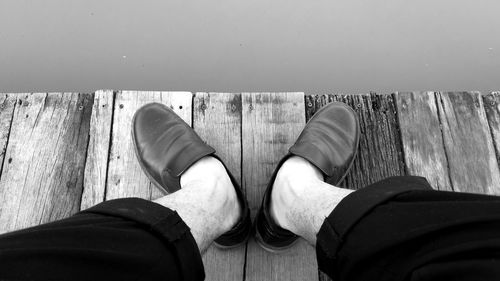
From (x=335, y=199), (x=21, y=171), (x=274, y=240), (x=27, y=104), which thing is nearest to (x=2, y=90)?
(x=27, y=104)

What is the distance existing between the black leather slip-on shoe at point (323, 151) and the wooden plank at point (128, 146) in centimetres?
31

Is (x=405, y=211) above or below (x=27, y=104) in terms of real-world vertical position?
above

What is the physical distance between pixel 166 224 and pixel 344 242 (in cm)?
30

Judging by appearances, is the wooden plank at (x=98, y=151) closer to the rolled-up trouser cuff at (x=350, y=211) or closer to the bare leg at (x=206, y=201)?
the bare leg at (x=206, y=201)

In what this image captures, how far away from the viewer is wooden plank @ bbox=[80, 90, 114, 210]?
1.07m

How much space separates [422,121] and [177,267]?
32.5 inches

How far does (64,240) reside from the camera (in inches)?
22.2

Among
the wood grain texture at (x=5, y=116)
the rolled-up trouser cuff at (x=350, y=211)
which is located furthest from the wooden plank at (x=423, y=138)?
the wood grain texture at (x=5, y=116)

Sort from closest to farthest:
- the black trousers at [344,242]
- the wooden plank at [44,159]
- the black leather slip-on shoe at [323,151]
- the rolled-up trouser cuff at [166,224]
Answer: the black trousers at [344,242] → the rolled-up trouser cuff at [166,224] → the black leather slip-on shoe at [323,151] → the wooden plank at [44,159]

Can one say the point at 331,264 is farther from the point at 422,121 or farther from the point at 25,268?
the point at 422,121

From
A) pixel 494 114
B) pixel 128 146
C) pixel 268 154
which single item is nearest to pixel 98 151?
pixel 128 146

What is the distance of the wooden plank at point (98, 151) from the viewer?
107cm

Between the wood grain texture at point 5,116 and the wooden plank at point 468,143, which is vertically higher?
the wooden plank at point 468,143

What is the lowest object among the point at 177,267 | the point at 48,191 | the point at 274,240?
the point at 48,191
